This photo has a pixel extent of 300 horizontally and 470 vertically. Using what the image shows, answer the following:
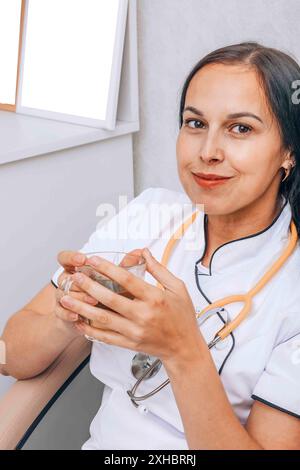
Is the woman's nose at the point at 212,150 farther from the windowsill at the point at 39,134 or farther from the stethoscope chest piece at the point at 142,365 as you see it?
the windowsill at the point at 39,134

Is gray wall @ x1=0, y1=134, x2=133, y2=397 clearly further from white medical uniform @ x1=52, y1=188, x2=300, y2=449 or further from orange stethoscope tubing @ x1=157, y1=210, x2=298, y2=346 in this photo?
orange stethoscope tubing @ x1=157, y1=210, x2=298, y2=346

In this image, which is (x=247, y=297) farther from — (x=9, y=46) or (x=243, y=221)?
(x=9, y=46)

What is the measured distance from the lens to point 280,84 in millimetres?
1026

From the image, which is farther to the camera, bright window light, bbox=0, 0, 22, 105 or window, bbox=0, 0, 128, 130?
bright window light, bbox=0, 0, 22, 105

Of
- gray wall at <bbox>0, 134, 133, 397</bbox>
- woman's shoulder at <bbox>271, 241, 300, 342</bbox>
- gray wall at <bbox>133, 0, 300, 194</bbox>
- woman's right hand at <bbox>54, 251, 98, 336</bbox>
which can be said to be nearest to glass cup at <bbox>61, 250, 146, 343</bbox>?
woman's right hand at <bbox>54, 251, 98, 336</bbox>

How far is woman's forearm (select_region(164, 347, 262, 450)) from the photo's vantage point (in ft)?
2.90

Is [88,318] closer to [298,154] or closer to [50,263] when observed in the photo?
[298,154]

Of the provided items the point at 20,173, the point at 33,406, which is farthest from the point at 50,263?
the point at 33,406

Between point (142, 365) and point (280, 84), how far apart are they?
0.51 metres

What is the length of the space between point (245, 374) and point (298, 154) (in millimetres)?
366

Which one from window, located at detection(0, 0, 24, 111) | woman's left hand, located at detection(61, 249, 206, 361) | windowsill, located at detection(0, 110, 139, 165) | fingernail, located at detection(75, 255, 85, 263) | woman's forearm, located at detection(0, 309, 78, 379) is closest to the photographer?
woman's left hand, located at detection(61, 249, 206, 361)

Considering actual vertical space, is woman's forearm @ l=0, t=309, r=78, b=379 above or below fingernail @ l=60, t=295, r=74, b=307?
below

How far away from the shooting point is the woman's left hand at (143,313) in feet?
2.64

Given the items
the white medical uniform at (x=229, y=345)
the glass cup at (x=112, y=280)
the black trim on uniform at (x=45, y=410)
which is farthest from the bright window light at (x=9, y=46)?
the glass cup at (x=112, y=280)
